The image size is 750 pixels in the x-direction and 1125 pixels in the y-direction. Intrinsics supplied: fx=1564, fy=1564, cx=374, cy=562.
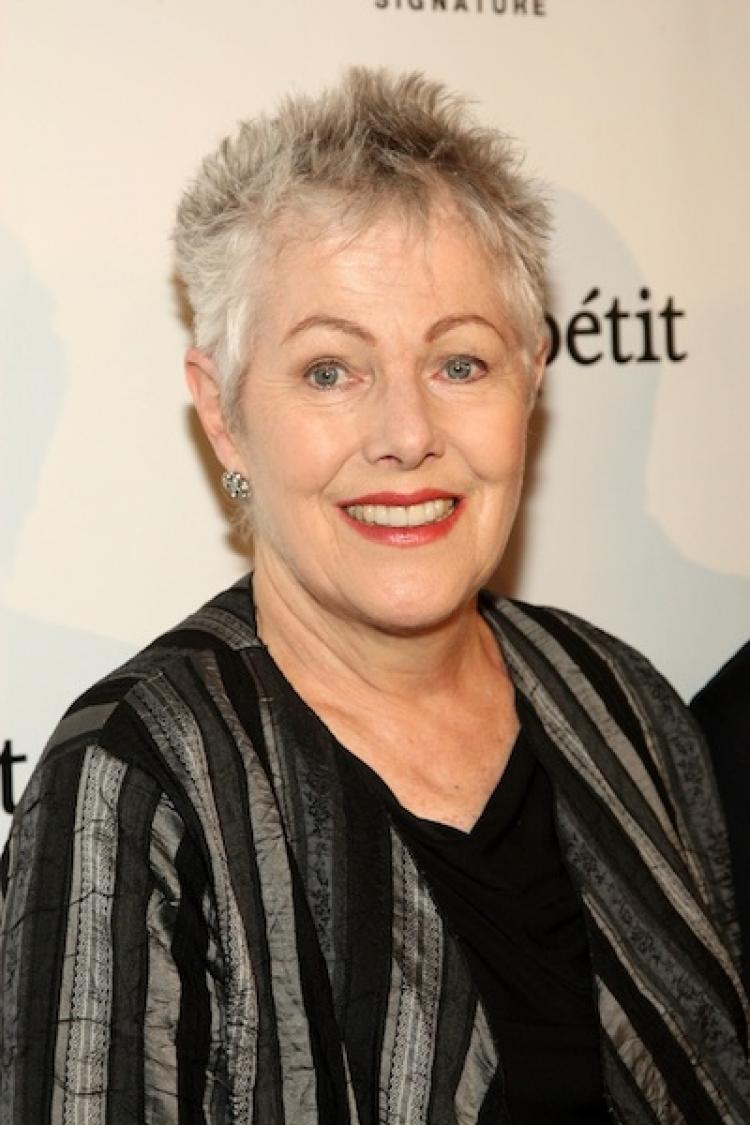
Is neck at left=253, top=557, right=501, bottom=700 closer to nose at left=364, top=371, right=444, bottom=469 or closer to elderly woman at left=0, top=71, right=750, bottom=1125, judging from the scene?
elderly woman at left=0, top=71, right=750, bottom=1125

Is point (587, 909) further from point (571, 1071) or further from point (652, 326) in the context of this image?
point (652, 326)

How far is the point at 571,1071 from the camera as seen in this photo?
61.8 inches

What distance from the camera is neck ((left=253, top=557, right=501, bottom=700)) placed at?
1662 mm

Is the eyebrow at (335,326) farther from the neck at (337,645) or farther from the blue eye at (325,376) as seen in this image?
the neck at (337,645)

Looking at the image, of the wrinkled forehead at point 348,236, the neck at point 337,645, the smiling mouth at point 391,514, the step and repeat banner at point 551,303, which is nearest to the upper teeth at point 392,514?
the smiling mouth at point 391,514

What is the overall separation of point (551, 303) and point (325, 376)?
677 mm

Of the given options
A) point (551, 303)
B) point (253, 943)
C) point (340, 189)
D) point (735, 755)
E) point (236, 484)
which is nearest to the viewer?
point (253, 943)

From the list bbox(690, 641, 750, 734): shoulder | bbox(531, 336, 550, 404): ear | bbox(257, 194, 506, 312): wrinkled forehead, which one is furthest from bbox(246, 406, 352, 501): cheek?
bbox(690, 641, 750, 734): shoulder

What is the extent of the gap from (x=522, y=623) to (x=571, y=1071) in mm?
537

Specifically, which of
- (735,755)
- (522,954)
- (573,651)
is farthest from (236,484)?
(735,755)

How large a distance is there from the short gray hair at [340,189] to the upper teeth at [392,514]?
17cm

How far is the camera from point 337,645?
1.67m

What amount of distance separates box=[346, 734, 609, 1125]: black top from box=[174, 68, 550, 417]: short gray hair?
504 millimetres

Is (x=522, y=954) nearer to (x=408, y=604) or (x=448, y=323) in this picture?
(x=408, y=604)
